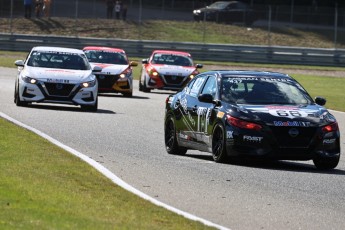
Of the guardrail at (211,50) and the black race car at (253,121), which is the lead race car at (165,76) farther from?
the black race car at (253,121)

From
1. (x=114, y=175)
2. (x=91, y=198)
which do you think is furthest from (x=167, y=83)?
(x=91, y=198)

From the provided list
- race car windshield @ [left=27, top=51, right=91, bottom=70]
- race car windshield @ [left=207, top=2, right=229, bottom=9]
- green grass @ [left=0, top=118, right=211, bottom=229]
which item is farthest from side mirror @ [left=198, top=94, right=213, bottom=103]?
race car windshield @ [left=207, top=2, right=229, bottom=9]

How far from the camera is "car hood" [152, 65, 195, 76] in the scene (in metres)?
37.8

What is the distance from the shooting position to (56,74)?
88.1 ft

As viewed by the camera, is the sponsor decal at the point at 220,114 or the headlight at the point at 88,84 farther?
the headlight at the point at 88,84

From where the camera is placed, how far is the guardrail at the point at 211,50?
55.6 m

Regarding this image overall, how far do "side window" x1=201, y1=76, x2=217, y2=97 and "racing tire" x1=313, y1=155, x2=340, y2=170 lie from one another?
1.83 m

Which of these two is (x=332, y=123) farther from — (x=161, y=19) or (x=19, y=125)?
(x=161, y=19)

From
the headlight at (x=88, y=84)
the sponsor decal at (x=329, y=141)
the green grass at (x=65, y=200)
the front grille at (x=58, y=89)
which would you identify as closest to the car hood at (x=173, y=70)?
the headlight at (x=88, y=84)

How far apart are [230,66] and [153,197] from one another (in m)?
42.5

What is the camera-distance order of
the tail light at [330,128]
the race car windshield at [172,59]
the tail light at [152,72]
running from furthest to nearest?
the race car windshield at [172,59], the tail light at [152,72], the tail light at [330,128]

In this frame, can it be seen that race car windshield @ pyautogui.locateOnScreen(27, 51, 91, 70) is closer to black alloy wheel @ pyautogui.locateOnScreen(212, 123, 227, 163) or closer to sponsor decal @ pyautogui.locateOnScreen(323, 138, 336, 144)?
black alloy wheel @ pyautogui.locateOnScreen(212, 123, 227, 163)

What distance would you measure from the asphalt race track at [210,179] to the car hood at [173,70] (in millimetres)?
13607

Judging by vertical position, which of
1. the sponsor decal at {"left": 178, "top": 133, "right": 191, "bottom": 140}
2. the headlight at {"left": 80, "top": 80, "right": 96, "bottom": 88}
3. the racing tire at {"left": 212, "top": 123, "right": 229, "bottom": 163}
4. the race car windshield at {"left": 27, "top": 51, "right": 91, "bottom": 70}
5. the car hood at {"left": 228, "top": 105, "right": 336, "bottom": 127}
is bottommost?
the headlight at {"left": 80, "top": 80, "right": 96, "bottom": 88}
